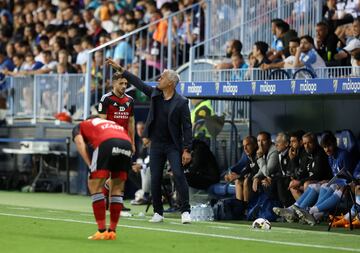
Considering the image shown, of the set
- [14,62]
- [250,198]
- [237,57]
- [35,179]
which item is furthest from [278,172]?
[14,62]

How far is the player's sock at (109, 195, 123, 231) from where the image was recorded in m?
13.1

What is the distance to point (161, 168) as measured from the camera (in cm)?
1611

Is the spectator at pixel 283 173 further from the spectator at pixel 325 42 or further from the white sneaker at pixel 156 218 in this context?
the white sneaker at pixel 156 218

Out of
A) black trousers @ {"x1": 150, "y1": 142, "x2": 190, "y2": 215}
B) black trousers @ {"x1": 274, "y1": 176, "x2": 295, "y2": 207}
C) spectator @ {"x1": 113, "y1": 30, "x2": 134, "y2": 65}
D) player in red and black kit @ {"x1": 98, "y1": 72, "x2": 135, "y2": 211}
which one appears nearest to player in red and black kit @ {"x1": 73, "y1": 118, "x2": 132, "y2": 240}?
black trousers @ {"x1": 150, "y1": 142, "x2": 190, "y2": 215}

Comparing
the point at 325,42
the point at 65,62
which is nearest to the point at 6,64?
the point at 65,62

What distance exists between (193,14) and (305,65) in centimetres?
563

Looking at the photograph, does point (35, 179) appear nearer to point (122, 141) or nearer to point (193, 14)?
point (193, 14)

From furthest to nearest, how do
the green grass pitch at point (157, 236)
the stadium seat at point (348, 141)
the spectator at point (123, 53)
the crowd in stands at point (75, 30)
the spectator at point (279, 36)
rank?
the spectator at point (123, 53), the crowd in stands at point (75, 30), the spectator at point (279, 36), the stadium seat at point (348, 141), the green grass pitch at point (157, 236)

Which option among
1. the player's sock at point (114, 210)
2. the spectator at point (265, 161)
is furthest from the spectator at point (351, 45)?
the player's sock at point (114, 210)

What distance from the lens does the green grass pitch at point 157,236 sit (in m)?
12.1

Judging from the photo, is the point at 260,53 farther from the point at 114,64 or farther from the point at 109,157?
the point at 109,157

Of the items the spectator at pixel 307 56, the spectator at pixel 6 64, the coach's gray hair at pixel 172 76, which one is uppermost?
the spectator at pixel 6 64

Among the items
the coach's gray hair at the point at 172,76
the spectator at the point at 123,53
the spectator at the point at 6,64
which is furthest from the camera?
the spectator at the point at 6,64

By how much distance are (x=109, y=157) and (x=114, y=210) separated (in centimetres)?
→ 66
